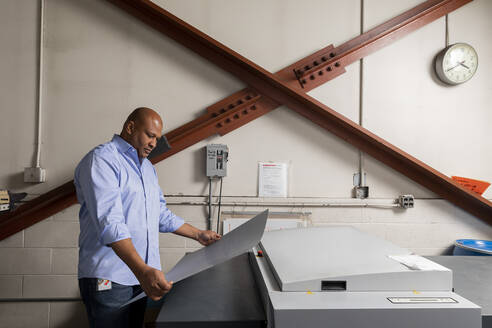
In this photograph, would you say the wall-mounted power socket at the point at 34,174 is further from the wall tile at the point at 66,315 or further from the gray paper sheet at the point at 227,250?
the gray paper sheet at the point at 227,250

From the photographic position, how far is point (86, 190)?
1.08m

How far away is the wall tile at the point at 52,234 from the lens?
2.10 metres

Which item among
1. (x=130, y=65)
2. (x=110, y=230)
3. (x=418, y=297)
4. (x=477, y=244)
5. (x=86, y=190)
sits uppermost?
(x=130, y=65)

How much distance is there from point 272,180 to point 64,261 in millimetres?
1552

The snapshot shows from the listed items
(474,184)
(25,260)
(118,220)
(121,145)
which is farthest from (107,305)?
(474,184)

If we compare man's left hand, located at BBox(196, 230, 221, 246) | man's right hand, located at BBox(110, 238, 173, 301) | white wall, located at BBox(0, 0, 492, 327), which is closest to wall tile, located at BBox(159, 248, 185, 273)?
white wall, located at BBox(0, 0, 492, 327)

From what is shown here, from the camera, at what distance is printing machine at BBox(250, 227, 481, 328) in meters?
0.69

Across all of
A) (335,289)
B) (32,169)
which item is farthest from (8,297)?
(335,289)

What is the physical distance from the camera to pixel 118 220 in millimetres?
1033

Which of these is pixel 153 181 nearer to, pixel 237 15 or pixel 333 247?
pixel 333 247

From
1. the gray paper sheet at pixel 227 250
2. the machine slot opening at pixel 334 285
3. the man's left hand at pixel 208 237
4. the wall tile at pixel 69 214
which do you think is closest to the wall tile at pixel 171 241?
the wall tile at pixel 69 214

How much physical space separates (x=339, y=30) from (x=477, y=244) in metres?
1.84

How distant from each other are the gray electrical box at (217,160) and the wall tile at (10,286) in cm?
149

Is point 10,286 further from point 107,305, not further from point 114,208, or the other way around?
point 114,208
